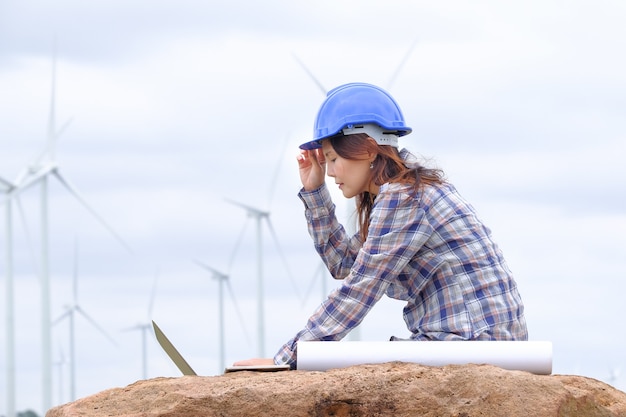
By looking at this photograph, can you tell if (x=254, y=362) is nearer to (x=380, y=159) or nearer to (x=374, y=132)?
(x=380, y=159)

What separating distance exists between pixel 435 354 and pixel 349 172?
132 centimetres

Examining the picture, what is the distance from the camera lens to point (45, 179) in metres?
33.5

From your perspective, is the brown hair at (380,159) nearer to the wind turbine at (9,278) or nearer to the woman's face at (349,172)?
the woman's face at (349,172)

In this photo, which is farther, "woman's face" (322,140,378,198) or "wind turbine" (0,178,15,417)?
"wind turbine" (0,178,15,417)

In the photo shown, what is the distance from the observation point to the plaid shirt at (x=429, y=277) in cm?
666

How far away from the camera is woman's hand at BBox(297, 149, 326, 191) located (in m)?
7.84

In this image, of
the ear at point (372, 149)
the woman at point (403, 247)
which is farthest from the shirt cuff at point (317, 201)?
the ear at point (372, 149)

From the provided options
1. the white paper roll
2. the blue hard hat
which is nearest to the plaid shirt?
the white paper roll

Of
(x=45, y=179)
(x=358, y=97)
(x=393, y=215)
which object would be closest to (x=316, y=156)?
(x=358, y=97)

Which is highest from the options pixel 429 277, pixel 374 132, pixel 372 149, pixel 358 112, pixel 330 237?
pixel 358 112

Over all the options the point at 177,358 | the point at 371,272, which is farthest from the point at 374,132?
the point at 177,358

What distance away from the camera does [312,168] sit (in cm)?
788

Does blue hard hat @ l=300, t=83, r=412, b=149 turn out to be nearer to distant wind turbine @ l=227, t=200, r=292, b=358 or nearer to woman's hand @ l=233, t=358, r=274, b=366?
woman's hand @ l=233, t=358, r=274, b=366

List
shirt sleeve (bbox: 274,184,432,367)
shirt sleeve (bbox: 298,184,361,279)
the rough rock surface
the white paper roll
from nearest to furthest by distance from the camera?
1. the rough rock surface
2. the white paper roll
3. shirt sleeve (bbox: 274,184,432,367)
4. shirt sleeve (bbox: 298,184,361,279)
